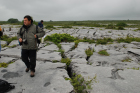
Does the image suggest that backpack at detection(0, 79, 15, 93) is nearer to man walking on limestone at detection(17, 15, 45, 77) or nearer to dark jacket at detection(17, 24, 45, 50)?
man walking on limestone at detection(17, 15, 45, 77)

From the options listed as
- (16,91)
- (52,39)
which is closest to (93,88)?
(16,91)

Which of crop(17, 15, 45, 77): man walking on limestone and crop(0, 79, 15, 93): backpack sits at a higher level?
crop(17, 15, 45, 77): man walking on limestone

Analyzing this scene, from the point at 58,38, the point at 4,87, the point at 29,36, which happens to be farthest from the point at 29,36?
the point at 58,38

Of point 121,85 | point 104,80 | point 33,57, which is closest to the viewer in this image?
point 121,85

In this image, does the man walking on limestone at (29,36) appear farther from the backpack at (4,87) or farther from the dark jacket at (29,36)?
the backpack at (4,87)

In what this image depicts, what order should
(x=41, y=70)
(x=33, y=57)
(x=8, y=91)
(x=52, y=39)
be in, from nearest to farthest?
(x=8, y=91) < (x=33, y=57) < (x=41, y=70) < (x=52, y=39)

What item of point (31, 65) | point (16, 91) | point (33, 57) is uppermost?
point (33, 57)

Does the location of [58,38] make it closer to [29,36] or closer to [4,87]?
[29,36]

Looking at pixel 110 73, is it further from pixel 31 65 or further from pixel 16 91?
pixel 16 91

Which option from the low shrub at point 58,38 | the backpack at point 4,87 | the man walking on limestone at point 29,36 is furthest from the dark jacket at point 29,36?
the low shrub at point 58,38

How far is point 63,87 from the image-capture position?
7.16 ft

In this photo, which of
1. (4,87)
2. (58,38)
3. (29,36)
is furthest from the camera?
(58,38)

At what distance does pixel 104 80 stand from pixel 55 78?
1.13 m

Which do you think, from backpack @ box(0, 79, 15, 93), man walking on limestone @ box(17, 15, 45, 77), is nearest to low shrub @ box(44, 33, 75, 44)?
man walking on limestone @ box(17, 15, 45, 77)
